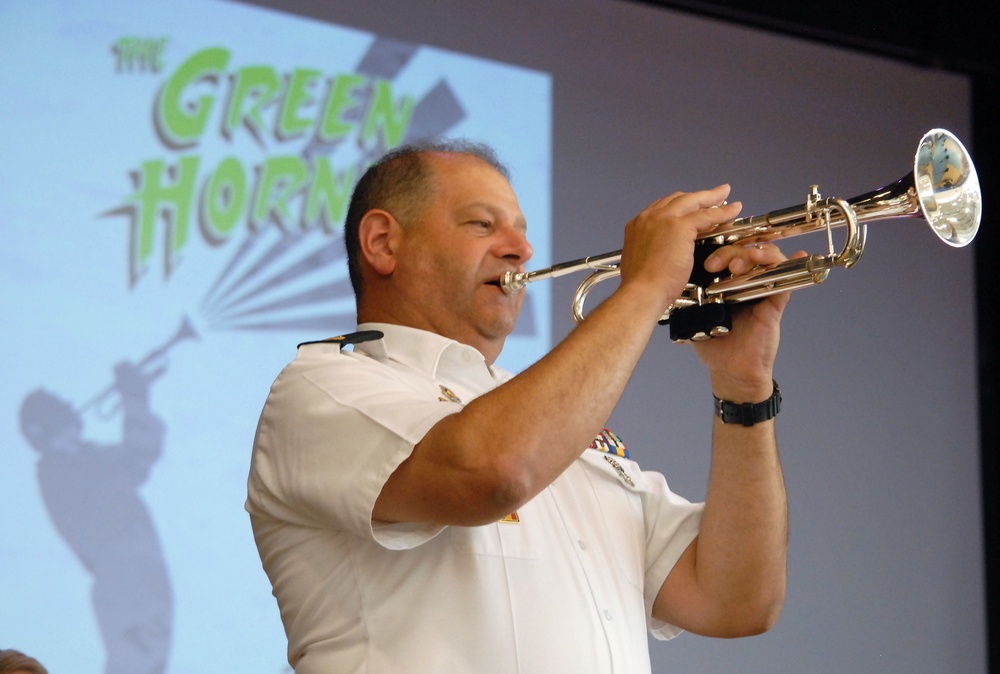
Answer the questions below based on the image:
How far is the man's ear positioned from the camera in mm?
2129

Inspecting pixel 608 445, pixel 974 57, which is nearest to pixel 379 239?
pixel 608 445

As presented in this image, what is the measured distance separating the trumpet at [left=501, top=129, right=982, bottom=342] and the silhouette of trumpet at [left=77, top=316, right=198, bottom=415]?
1.64m

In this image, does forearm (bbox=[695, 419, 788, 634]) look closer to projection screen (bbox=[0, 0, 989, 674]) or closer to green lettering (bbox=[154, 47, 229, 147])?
projection screen (bbox=[0, 0, 989, 674])

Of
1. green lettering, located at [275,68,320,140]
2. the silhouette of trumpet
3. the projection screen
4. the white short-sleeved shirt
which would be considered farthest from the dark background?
the white short-sleeved shirt

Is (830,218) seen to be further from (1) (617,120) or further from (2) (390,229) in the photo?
(1) (617,120)

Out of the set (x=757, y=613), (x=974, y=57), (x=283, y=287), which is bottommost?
(x=757, y=613)

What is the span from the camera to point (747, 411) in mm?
2020

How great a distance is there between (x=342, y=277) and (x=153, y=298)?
0.55 m

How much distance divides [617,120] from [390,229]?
225 centimetres

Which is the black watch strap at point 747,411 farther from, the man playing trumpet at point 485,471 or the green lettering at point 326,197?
the green lettering at point 326,197

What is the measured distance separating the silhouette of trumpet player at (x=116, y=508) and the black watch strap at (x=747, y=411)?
66.0 inches

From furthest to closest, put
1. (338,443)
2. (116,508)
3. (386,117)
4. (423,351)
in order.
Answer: (386,117), (116,508), (423,351), (338,443)

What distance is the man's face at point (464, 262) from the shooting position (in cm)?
207

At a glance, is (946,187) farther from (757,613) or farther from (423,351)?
(423,351)
